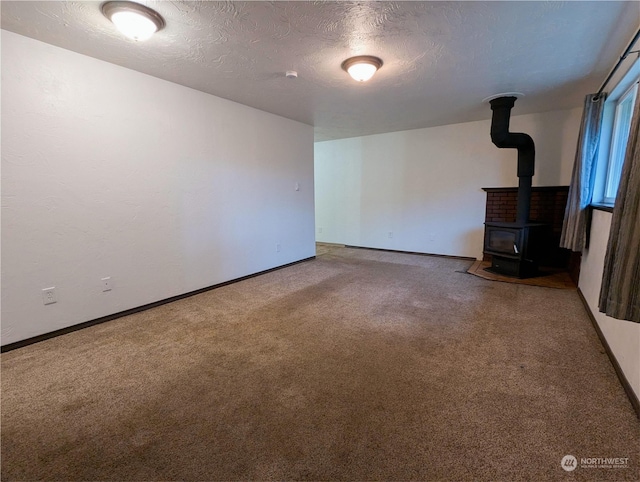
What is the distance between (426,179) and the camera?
17.8 ft

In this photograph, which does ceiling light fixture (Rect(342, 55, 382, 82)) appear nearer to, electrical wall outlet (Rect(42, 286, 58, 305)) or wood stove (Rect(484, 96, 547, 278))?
wood stove (Rect(484, 96, 547, 278))

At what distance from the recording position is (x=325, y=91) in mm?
3355

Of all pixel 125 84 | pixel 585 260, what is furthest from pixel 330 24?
pixel 585 260

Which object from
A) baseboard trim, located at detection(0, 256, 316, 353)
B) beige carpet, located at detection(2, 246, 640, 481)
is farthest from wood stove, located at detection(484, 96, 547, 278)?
baseboard trim, located at detection(0, 256, 316, 353)

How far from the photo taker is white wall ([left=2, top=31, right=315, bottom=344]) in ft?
7.38

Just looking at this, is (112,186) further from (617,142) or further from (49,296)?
(617,142)

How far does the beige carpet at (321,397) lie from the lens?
4.27ft

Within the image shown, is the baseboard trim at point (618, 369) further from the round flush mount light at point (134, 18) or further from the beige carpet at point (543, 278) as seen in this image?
the round flush mount light at point (134, 18)

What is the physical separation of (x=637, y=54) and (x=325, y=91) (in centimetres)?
259

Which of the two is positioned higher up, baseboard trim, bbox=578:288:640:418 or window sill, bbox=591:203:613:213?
window sill, bbox=591:203:613:213

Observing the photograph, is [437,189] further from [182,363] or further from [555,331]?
[182,363]

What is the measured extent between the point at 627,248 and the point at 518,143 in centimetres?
309

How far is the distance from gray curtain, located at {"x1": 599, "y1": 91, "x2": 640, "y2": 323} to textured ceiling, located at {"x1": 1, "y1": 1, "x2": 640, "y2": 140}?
1.08m

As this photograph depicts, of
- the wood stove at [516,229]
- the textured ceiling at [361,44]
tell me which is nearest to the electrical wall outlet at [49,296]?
the textured ceiling at [361,44]
